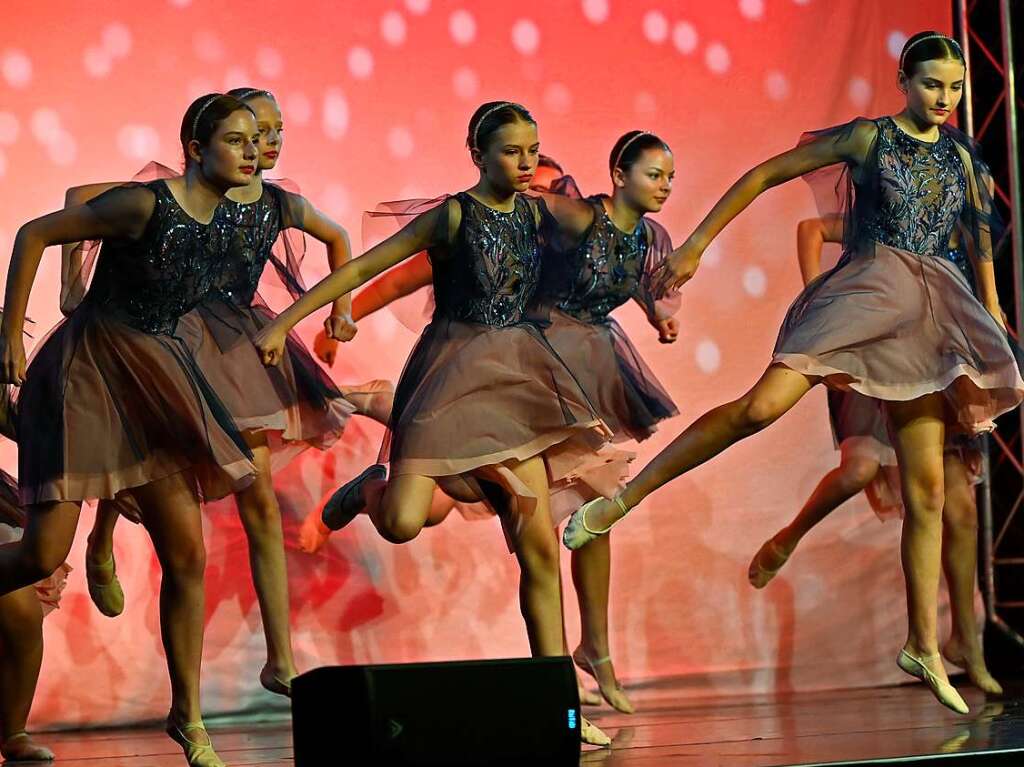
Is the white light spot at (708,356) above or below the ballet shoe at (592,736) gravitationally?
above

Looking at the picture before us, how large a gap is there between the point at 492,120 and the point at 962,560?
2350 mm

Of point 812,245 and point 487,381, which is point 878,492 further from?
point 487,381

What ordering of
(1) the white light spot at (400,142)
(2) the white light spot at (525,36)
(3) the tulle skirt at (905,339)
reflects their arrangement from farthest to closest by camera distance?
(2) the white light spot at (525,36) → (1) the white light spot at (400,142) → (3) the tulle skirt at (905,339)

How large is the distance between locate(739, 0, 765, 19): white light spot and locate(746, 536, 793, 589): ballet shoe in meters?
2.19

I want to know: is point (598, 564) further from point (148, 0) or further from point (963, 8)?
point (963, 8)

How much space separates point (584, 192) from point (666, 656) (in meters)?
1.88

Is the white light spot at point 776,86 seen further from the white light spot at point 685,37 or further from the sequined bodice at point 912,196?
the sequined bodice at point 912,196

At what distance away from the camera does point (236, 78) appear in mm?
5684

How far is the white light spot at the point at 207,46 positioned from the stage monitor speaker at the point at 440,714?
3.11m

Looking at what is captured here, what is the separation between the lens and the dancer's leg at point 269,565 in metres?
4.78

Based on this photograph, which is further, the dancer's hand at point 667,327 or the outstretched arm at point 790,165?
the dancer's hand at point 667,327

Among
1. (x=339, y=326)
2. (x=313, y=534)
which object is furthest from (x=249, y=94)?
(x=313, y=534)

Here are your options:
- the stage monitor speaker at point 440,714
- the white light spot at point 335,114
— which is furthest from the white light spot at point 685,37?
the stage monitor speaker at point 440,714

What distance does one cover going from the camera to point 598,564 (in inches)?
210
